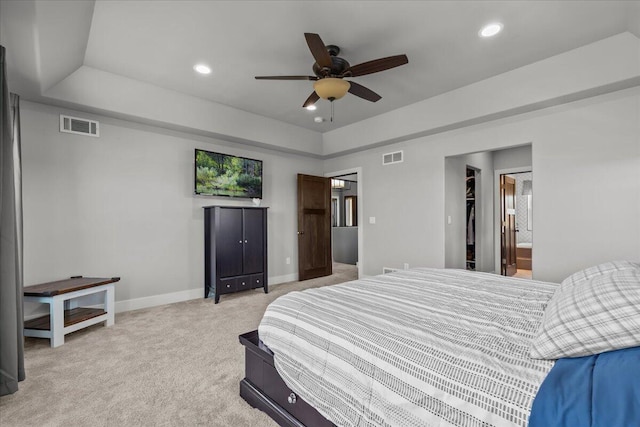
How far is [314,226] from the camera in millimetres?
5766

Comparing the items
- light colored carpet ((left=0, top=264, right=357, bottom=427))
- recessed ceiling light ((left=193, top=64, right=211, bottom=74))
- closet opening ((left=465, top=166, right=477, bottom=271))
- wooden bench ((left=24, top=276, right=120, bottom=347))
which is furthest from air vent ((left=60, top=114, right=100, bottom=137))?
closet opening ((left=465, top=166, right=477, bottom=271))

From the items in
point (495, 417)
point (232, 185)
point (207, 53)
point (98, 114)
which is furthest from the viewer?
point (232, 185)

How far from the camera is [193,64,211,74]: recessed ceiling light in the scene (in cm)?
325

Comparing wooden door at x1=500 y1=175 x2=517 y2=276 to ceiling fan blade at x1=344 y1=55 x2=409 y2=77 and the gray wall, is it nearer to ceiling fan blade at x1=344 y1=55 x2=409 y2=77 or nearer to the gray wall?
the gray wall

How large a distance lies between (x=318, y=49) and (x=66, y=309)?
3.71m

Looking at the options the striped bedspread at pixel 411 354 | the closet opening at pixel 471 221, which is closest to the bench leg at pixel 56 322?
the striped bedspread at pixel 411 354

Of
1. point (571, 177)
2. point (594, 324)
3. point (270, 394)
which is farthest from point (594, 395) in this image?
point (571, 177)

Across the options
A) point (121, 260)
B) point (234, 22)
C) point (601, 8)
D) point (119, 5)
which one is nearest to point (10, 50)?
point (119, 5)

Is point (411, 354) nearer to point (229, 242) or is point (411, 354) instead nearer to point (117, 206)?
point (229, 242)

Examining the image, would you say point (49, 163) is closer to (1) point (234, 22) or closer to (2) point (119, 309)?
(2) point (119, 309)

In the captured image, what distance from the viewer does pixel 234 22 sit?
2.52 m

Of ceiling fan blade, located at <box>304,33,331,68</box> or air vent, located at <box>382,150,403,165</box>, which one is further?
air vent, located at <box>382,150,403,165</box>

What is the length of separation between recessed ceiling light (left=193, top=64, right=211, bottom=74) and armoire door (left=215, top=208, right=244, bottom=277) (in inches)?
67.5

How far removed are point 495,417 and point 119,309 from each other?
162 inches
